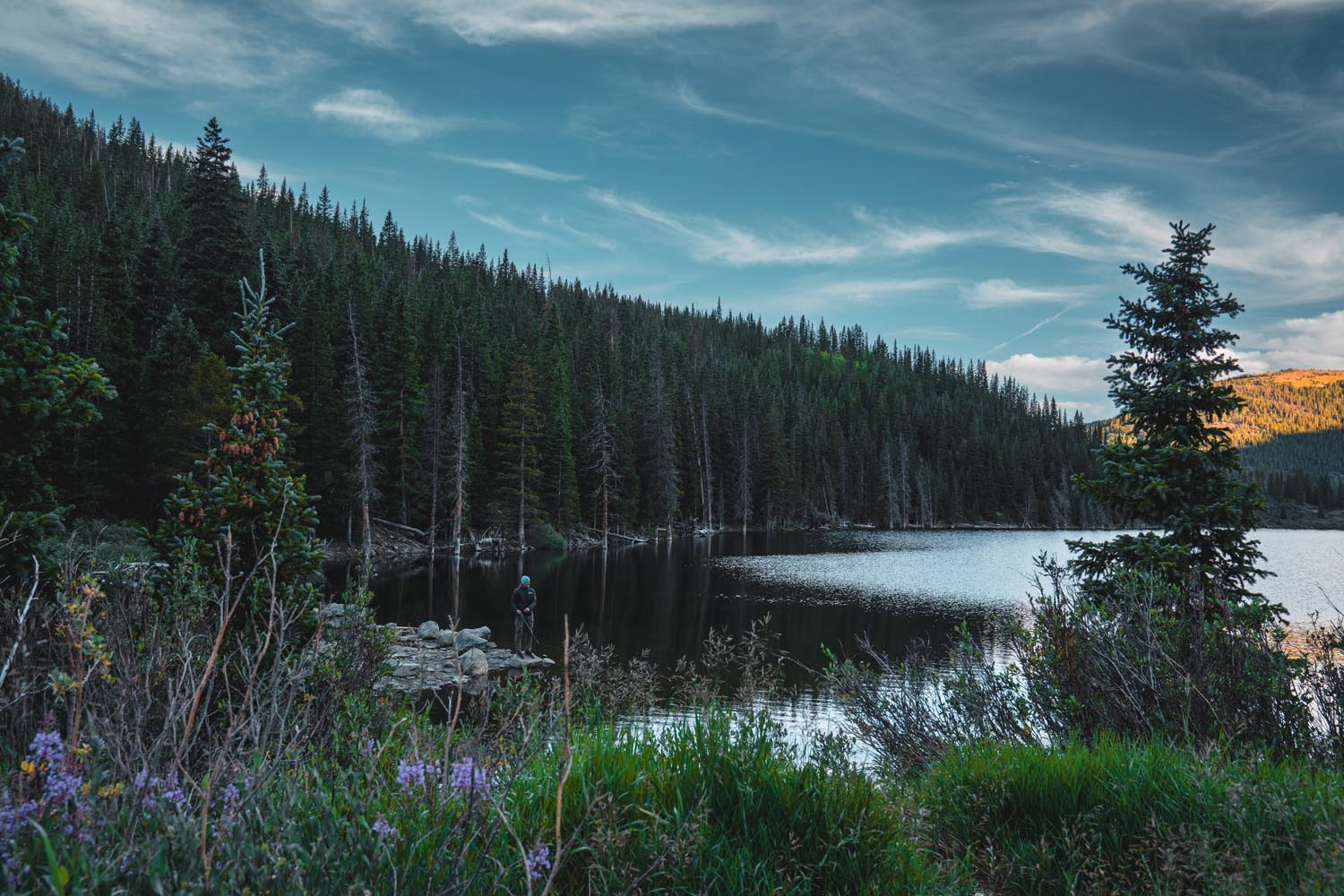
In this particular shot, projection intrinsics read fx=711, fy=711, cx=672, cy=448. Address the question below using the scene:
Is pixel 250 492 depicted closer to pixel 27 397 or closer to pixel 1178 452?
pixel 27 397

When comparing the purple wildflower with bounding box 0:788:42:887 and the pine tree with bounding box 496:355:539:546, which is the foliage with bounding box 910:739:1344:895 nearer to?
the purple wildflower with bounding box 0:788:42:887

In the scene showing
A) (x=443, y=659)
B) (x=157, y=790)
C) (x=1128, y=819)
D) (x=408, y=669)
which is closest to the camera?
(x=157, y=790)

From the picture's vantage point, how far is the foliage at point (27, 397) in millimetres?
6789

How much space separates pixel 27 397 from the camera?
6.87 meters

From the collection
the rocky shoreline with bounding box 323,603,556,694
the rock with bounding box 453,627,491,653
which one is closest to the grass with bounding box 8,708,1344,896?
the rocky shoreline with bounding box 323,603,556,694

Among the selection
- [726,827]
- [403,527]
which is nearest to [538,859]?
[726,827]

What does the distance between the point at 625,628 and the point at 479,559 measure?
24.2 meters

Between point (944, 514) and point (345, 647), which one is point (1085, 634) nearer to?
point (345, 647)

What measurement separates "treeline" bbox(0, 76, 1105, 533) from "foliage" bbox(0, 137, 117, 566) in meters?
4.72

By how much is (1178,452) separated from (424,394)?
4614 centimetres

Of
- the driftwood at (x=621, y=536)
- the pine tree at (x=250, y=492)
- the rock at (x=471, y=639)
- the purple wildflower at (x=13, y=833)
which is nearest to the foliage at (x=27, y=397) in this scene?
the pine tree at (x=250, y=492)

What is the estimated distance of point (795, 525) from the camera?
97.8 meters

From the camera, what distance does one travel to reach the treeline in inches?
1409

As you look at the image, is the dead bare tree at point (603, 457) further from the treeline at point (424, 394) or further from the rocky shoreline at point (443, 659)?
the rocky shoreline at point (443, 659)
